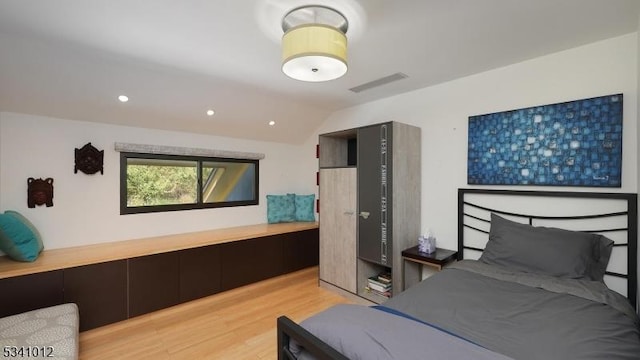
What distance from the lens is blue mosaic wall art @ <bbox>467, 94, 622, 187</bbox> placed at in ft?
6.46

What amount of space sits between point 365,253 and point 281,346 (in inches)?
70.9

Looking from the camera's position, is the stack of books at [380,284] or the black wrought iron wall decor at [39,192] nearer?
the black wrought iron wall decor at [39,192]

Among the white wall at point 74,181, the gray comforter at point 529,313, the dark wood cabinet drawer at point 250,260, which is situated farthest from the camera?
the dark wood cabinet drawer at point 250,260

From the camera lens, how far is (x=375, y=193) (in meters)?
2.80

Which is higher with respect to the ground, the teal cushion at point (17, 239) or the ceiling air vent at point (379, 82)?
the ceiling air vent at point (379, 82)

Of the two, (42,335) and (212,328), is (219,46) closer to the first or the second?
(42,335)

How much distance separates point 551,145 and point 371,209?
1561 mm

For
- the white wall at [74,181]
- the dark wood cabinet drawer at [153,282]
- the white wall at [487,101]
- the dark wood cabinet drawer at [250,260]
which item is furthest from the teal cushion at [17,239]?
the white wall at [487,101]

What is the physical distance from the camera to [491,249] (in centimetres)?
222

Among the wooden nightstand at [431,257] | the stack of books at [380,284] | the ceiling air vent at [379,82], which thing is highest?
the ceiling air vent at [379,82]

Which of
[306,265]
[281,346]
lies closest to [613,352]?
[281,346]

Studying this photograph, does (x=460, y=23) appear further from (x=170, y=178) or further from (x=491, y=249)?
(x=170, y=178)

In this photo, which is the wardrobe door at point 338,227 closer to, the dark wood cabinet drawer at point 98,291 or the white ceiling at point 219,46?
the white ceiling at point 219,46

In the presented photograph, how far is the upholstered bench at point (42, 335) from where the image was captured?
154 centimetres
